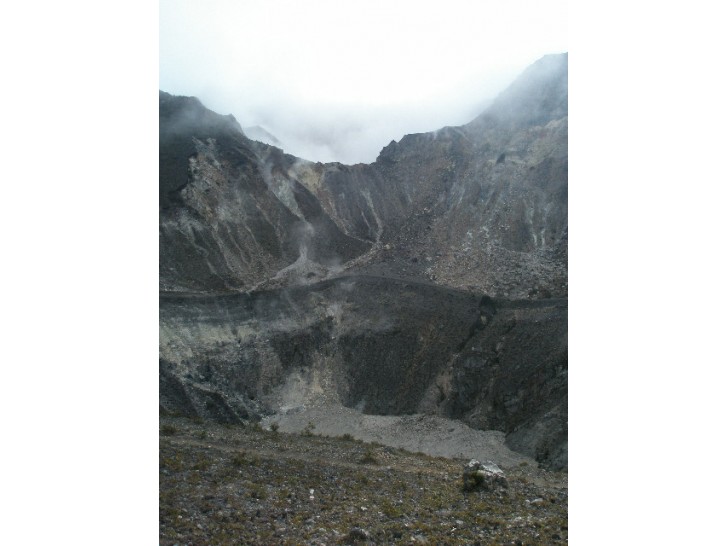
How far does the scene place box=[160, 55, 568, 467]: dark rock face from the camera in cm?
2527

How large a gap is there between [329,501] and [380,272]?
2197 cm

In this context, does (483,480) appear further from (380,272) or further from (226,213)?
(226,213)

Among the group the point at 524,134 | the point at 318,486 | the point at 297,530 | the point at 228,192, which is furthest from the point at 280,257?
the point at 297,530

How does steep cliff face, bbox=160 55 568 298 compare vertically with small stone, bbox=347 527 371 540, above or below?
above

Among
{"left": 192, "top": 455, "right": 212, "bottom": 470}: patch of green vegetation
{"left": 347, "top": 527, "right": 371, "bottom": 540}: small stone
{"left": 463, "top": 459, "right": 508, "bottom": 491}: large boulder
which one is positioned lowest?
{"left": 463, "top": 459, "right": 508, "bottom": 491}: large boulder

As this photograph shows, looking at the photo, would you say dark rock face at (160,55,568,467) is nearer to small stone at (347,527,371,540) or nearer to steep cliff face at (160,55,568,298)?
steep cliff face at (160,55,568,298)

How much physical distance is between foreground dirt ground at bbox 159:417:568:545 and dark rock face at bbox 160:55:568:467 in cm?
682

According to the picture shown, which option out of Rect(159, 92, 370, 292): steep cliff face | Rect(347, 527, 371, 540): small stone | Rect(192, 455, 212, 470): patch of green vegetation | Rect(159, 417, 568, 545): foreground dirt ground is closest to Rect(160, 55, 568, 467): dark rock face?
Rect(159, 92, 370, 292): steep cliff face

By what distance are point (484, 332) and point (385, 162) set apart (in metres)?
20.9

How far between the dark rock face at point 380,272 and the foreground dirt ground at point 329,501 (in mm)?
6824

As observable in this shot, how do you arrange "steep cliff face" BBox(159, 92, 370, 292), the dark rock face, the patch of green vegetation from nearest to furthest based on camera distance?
the patch of green vegetation, the dark rock face, "steep cliff face" BBox(159, 92, 370, 292)

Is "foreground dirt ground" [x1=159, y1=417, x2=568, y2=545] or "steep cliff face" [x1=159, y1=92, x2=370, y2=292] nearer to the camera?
"foreground dirt ground" [x1=159, y1=417, x2=568, y2=545]

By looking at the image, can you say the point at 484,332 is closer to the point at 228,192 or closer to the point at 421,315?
the point at 421,315

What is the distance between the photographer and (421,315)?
2889cm
